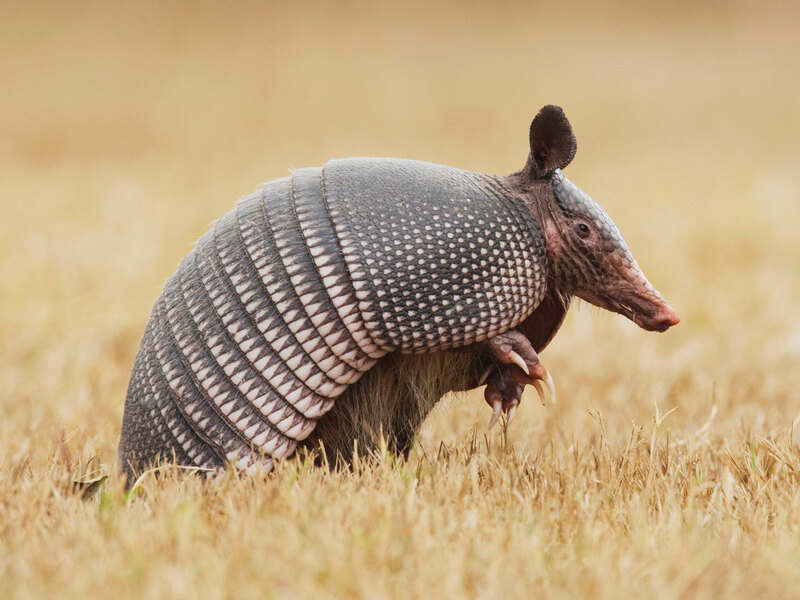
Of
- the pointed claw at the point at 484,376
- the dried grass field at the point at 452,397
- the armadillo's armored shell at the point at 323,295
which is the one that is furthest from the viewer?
the pointed claw at the point at 484,376

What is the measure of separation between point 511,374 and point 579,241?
58cm

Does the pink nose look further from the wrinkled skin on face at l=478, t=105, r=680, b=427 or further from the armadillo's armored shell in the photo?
the armadillo's armored shell

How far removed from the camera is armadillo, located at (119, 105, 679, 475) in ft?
11.4

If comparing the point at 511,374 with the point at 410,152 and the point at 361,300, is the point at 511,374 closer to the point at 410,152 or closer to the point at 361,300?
the point at 361,300

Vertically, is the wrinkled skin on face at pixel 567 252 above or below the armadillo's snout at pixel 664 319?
above

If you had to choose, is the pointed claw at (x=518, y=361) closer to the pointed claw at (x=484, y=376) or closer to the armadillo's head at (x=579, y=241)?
the pointed claw at (x=484, y=376)

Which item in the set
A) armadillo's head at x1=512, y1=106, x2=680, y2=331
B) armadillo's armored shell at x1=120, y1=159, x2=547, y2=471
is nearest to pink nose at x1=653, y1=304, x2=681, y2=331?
armadillo's head at x1=512, y1=106, x2=680, y2=331

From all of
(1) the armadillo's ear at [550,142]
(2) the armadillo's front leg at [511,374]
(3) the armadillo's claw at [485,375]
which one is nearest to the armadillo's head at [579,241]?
(1) the armadillo's ear at [550,142]

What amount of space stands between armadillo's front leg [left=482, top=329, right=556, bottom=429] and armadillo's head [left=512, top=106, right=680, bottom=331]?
319 millimetres

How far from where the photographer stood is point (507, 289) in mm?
3531

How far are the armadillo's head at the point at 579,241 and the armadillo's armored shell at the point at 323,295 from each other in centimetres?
10

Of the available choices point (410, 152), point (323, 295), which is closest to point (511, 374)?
point (323, 295)

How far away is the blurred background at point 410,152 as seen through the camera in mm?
6309

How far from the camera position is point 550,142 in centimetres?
371
